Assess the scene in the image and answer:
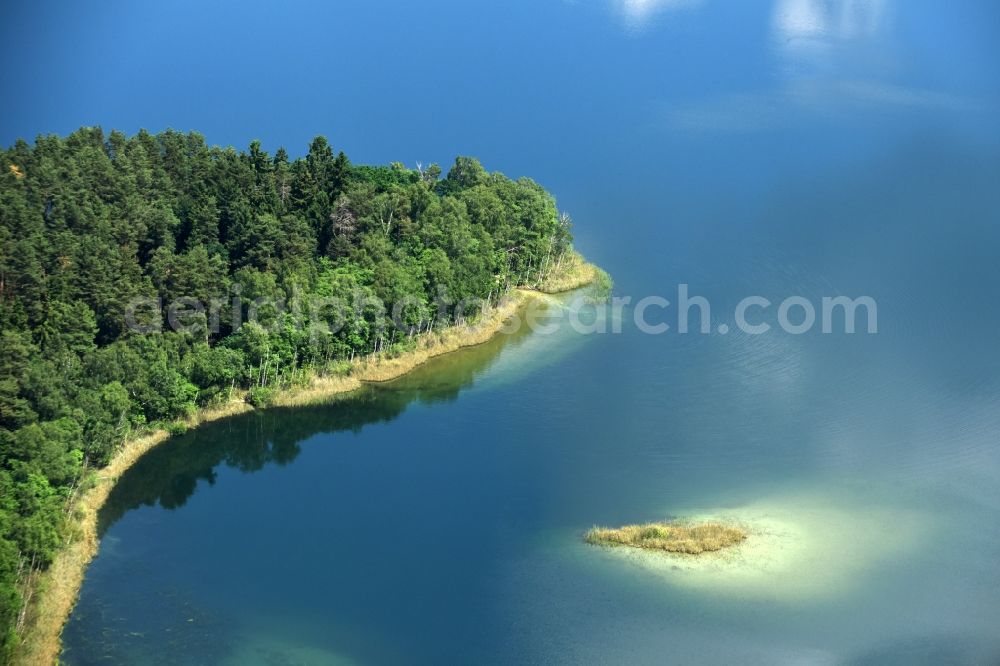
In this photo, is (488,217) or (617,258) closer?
(488,217)

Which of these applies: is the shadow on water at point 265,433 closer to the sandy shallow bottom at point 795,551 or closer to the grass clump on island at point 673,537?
the grass clump on island at point 673,537

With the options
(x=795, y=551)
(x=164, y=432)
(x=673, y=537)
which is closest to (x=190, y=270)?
(x=164, y=432)

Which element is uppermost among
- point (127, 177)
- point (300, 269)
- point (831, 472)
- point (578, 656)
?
point (127, 177)

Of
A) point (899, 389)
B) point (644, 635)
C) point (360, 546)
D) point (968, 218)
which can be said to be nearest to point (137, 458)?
point (360, 546)

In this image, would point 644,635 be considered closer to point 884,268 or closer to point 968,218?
point 884,268

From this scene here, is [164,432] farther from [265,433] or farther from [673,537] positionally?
[673,537]

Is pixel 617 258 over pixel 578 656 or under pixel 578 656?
over

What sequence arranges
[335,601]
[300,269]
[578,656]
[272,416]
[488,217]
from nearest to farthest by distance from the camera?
1. [578,656]
2. [335,601]
3. [272,416]
4. [300,269]
5. [488,217]
